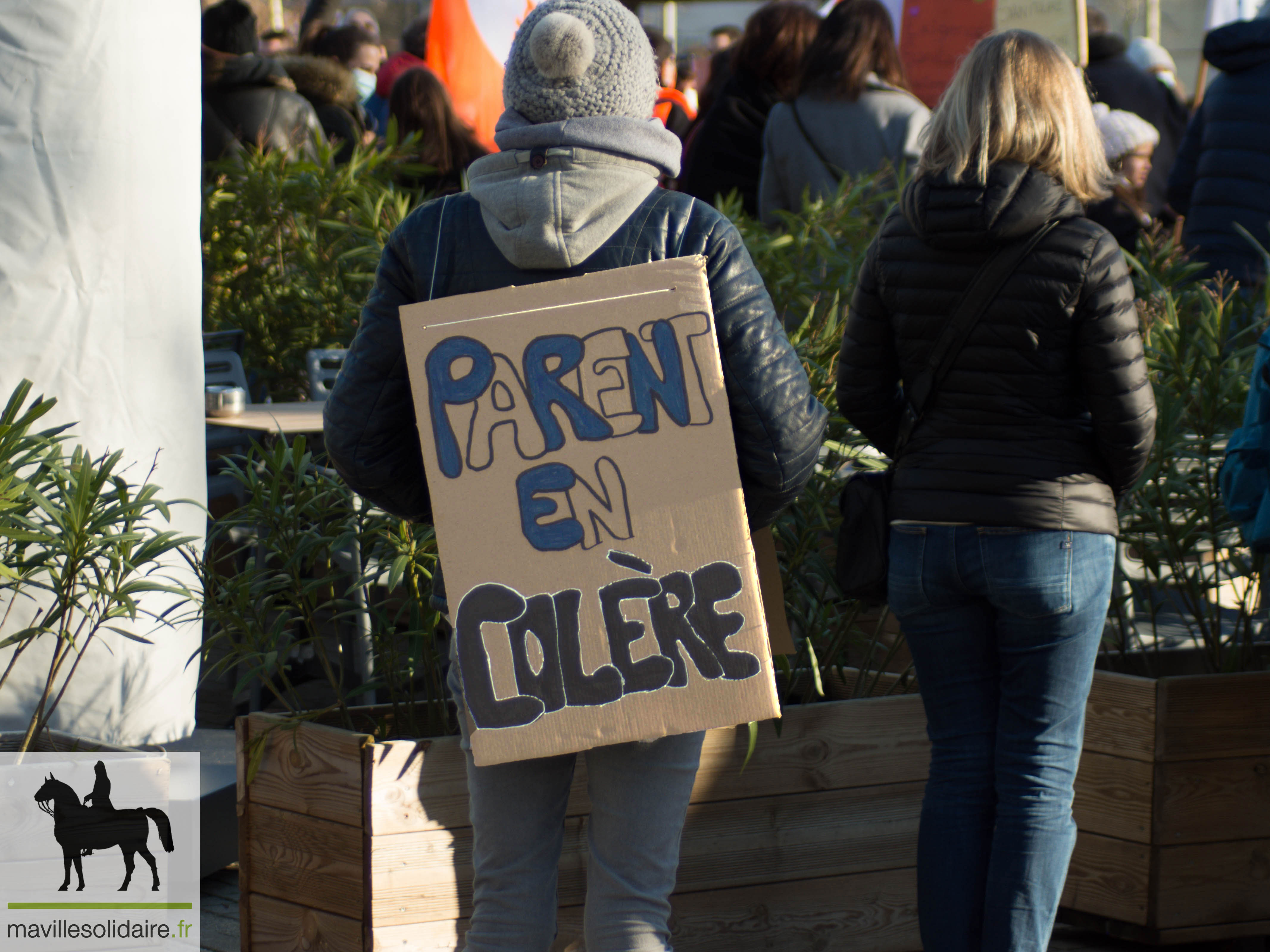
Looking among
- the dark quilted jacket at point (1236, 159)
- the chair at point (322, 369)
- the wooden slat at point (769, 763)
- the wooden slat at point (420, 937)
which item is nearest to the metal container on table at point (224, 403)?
the chair at point (322, 369)

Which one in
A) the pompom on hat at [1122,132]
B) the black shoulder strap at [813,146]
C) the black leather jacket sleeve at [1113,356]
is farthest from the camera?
the pompom on hat at [1122,132]

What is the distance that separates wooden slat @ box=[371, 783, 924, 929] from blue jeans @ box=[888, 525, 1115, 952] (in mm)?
234

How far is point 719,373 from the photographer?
171 centimetres

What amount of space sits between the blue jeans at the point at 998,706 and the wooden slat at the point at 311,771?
95cm

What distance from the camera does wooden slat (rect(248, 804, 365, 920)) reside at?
7.64ft

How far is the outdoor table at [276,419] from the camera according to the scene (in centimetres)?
371

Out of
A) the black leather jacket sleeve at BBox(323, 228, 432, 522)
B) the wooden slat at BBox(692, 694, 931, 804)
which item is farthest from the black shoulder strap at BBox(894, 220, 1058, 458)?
the black leather jacket sleeve at BBox(323, 228, 432, 522)

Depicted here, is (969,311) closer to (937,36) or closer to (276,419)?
(276,419)

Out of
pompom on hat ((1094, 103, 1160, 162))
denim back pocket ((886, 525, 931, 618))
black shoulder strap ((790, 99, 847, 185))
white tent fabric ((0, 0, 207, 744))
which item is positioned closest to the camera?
denim back pocket ((886, 525, 931, 618))

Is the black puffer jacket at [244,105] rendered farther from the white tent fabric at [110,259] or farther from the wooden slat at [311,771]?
the wooden slat at [311,771]

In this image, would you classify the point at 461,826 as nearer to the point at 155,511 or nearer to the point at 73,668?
the point at 73,668

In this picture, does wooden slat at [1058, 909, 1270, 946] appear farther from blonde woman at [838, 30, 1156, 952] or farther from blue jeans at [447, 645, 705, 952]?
blue jeans at [447, 645, 705, 952]

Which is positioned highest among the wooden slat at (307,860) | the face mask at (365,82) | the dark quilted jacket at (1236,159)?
the face mask at (365,82)

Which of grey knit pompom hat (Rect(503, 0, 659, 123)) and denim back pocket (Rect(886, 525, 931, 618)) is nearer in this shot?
grey knit pompom hat (Rect(503, 0, 659, 123))
